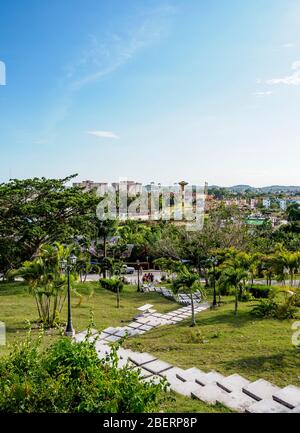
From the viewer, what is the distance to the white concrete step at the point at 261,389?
5.67 metres

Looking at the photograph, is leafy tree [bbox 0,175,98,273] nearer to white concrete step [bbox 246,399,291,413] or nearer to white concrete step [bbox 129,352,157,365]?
white concrete step [bbox 129,352,157,365]

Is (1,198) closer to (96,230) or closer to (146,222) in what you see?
(96,230)

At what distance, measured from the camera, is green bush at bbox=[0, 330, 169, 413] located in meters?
3.53

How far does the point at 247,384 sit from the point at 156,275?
972 inches

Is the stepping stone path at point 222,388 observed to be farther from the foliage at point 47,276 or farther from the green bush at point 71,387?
the foliage at point 47,276

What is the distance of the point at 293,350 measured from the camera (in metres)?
8.30

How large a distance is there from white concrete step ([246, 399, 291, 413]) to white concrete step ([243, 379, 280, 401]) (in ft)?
0.83

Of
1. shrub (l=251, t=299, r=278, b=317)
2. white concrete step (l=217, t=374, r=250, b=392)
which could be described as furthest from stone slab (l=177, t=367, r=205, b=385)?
shrub (l=251, t=299, r=278, b=317)

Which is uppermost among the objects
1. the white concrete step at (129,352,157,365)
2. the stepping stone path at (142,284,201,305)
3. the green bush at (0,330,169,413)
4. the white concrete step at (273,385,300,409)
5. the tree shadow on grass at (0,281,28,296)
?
the green bush at (0,330,169,413)

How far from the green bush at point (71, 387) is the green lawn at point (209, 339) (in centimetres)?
145

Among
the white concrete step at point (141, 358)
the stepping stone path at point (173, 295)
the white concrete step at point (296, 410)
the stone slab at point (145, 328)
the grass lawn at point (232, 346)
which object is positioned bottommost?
the stepping stone path at point (173, 295)

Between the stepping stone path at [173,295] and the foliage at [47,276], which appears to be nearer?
the foliage at [47,276]

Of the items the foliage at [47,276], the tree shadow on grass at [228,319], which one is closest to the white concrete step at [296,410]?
the tree shadow on grass at [228,319]
